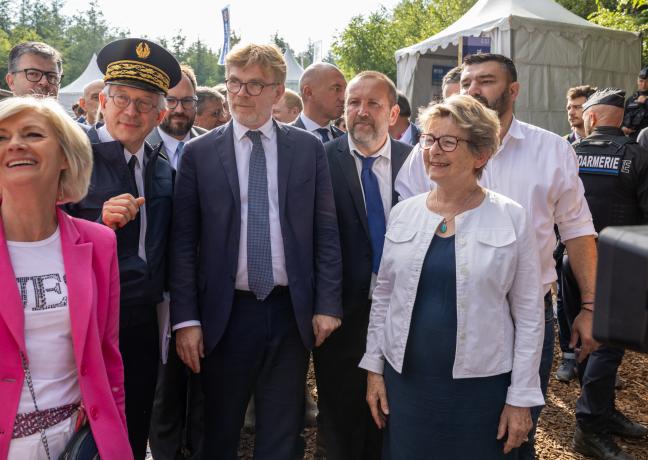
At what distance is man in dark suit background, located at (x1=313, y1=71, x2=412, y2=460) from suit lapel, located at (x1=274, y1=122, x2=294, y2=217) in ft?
1.45

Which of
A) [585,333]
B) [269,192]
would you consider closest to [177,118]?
[269,192]

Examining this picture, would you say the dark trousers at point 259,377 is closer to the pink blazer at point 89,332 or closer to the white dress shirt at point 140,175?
the white dress shirt at point 140,175

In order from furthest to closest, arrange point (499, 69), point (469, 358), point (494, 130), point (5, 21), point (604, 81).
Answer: point (5, 21), point (604, 81), point (499, 69), point (494, 130), point (469, 358)

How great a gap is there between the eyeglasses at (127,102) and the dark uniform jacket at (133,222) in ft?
0.61

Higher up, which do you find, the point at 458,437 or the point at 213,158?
the point at 213,158

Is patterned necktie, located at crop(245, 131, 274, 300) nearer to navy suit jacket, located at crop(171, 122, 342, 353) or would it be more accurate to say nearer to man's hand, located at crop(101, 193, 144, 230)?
navy suit jacket, located at crop(171, 122, 342, 353)

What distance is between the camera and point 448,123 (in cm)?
257

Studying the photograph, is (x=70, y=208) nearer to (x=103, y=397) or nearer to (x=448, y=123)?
(x=103, y=397)

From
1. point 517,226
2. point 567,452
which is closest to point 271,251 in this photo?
point 517,226

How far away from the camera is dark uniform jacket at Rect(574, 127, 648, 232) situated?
4668 millimetres

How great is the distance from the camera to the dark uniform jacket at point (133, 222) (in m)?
2.70

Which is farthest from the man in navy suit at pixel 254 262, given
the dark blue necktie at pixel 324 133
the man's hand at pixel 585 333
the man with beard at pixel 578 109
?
the man with beard at pixel 578 109

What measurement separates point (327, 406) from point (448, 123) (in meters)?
1.79

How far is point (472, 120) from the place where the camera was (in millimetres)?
2561
